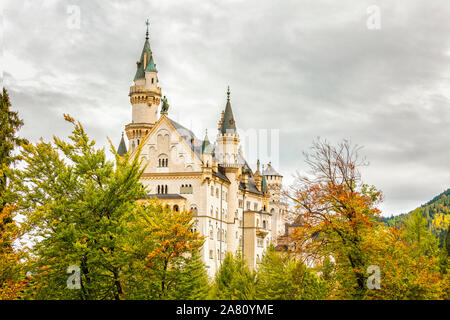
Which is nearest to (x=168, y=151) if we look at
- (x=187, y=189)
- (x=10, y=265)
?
(x=187, y=189)

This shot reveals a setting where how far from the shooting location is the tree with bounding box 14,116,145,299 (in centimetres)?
3662

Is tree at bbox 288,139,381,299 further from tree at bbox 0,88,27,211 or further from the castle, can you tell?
the castle

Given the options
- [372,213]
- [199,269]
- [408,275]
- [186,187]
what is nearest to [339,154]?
[372,213]

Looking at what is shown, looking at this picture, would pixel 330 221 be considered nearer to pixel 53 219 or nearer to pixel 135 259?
pixel 135 259

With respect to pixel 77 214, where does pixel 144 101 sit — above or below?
above

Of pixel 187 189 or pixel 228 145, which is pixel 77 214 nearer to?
pixel 187 189

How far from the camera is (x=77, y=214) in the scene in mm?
37594

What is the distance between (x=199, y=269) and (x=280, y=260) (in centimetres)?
601

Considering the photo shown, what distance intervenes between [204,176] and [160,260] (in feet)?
173

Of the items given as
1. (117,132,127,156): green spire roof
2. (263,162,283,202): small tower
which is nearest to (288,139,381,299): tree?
(117,132,127,156): green spire roof

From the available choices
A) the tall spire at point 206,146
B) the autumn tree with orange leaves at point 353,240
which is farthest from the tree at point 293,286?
Answer: the tall spire at point 206,146

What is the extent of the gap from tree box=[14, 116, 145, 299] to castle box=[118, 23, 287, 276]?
4568cm

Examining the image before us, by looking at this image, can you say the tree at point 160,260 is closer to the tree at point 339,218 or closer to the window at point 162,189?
the tree at point 339,218

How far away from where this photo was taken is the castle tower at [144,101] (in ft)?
333
